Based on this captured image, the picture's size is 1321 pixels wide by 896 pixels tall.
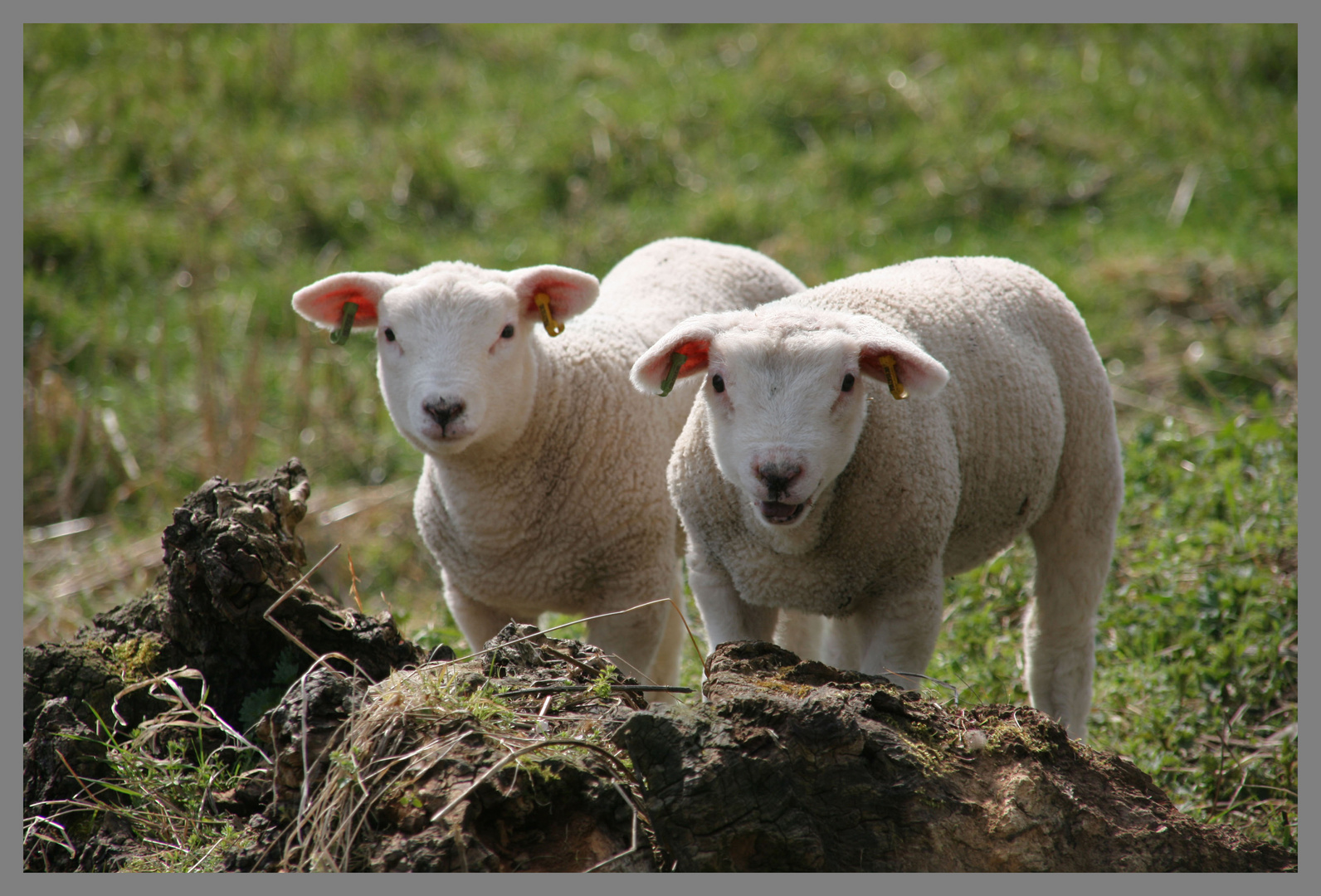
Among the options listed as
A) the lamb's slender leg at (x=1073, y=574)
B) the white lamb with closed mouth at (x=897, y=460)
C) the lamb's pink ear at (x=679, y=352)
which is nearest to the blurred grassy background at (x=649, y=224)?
the lamb's slender leg at (x=1073, y=574)

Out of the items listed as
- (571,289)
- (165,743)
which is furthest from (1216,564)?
(165,743)

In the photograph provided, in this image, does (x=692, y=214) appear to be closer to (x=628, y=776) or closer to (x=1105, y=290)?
(x=1105, y=290)

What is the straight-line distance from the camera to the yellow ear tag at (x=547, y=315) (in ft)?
13.0

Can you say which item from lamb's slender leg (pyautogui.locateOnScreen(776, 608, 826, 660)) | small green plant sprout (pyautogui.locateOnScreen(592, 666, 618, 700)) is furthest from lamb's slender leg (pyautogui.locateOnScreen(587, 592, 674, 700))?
small green plant sprout (pyautogui.locateOnScreen(592, 666, 618, 700))

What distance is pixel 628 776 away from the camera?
245 centimetres

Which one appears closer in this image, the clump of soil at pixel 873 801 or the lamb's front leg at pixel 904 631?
the clump of soil at pixel 873 801

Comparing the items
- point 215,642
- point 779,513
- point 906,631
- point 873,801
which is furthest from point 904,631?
point 215,642

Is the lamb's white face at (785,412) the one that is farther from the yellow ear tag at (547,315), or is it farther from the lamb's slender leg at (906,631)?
the yellow ear tag at (547,315)

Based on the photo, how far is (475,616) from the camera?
13.9 feet

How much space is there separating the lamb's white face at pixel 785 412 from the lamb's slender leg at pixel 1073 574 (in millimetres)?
1295

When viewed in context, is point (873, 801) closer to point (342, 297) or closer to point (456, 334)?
point (456, 334)

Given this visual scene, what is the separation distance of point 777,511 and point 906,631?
0.67 m

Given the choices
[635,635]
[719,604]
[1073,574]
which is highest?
[719,604]

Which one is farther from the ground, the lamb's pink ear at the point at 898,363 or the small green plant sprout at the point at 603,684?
the lamb's pink ear at the point at 898,363
